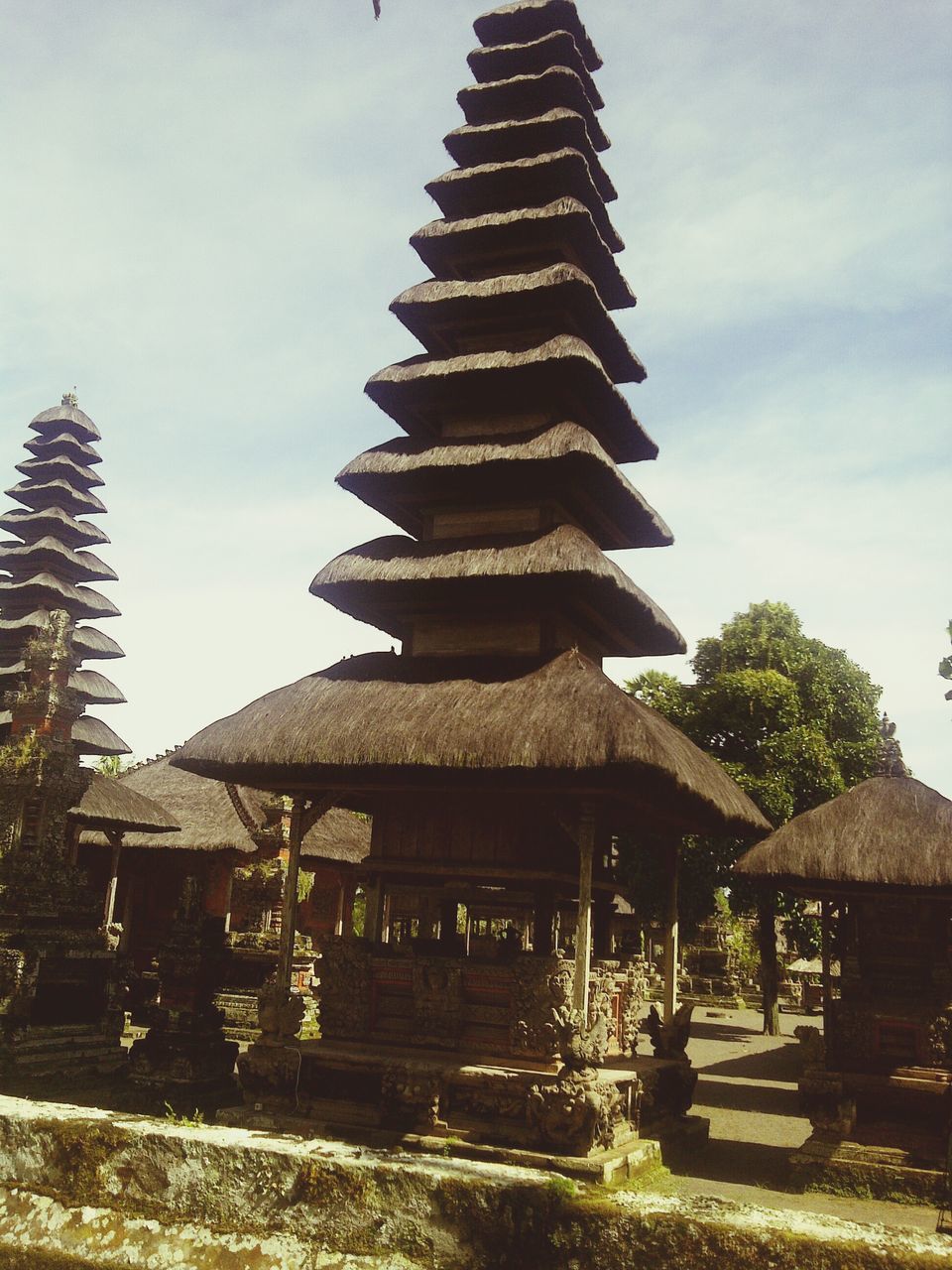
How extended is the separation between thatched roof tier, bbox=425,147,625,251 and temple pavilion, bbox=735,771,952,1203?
11.0 metres

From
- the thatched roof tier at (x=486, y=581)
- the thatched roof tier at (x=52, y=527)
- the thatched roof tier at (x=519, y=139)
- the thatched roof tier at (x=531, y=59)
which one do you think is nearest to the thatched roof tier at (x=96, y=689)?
the thatched roof tier at (x=52, y=527)

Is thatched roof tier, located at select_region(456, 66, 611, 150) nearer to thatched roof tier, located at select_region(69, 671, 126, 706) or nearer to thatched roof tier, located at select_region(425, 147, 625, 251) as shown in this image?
thatched roof tier, located at select_region(425, 147, 625, 251)

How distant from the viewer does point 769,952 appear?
26469 mm

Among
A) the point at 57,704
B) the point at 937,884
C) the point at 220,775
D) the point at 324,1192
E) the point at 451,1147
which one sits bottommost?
the point at 451,1147

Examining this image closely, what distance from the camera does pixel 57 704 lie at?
61.8ft

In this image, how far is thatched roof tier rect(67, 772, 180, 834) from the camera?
25141 mm

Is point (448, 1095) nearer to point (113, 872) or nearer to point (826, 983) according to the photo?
point (826, 983)

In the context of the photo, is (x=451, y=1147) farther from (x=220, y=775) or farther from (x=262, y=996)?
(x=220, y=775)

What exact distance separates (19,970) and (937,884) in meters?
13.3

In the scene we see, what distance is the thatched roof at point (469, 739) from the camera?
11.6 meters

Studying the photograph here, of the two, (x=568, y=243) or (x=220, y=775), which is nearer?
(x=220, y=775)

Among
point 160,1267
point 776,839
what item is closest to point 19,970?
point 776,839

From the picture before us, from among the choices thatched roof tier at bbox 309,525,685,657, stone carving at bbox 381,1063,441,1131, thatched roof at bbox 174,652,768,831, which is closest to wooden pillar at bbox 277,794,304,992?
thatched roof at bbox 174,652,768,831

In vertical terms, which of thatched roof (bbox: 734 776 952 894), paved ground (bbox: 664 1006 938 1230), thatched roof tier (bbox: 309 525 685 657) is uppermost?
thatched roof tier (bbox: 309 525 685 657)
